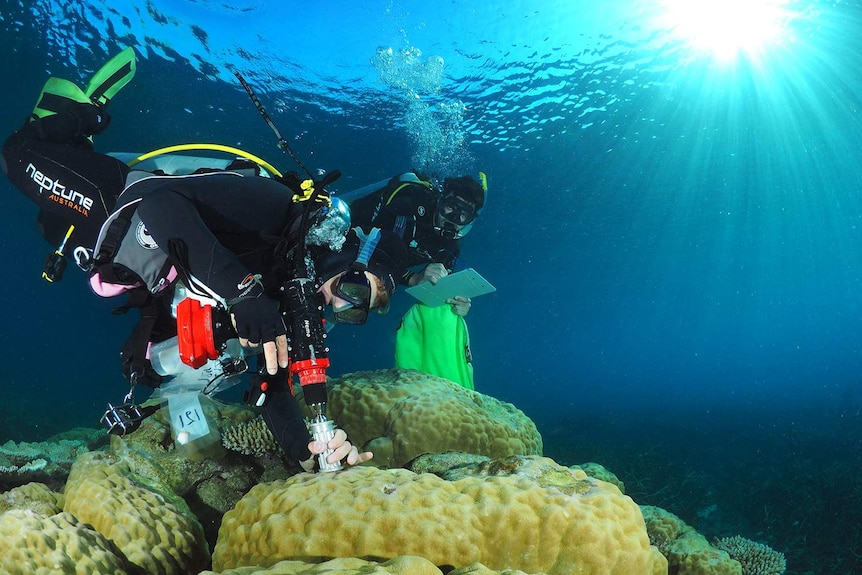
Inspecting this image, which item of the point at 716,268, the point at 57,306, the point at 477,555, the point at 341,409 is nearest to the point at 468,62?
the point at 341,409

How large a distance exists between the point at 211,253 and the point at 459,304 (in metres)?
5.19

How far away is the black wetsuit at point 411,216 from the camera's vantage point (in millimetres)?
7820

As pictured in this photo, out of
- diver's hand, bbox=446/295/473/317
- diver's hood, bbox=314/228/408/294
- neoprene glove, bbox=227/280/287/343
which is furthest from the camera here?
diver's hand, bbox=446/295/473/317

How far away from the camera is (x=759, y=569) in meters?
5.39

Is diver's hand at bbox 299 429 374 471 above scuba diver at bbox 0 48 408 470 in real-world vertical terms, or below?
below

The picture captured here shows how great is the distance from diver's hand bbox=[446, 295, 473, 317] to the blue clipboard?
0.45 ft

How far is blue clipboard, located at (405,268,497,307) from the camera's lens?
6.36 m

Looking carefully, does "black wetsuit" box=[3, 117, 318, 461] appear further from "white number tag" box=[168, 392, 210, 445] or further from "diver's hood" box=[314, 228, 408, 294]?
"white number tag" box=[168, 392, 210, 445]

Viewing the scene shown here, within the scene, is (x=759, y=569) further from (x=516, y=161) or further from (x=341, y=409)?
(x=516, y=161)

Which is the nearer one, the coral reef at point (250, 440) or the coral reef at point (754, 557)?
the coral reef at point (250, 440)

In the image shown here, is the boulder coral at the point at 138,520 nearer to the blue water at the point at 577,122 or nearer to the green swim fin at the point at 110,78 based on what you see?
the green swim fin at the point at 110,78

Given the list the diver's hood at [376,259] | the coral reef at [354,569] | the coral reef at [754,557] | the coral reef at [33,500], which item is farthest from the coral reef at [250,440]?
the coral reef at [754,557]

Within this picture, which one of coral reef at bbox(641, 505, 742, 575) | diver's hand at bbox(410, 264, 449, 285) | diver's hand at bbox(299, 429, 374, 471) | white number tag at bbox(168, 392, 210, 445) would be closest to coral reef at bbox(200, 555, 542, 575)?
diver's hand at bbox(299, 429, 374, 471)

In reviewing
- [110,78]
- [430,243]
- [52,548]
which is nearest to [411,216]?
[430,243]
